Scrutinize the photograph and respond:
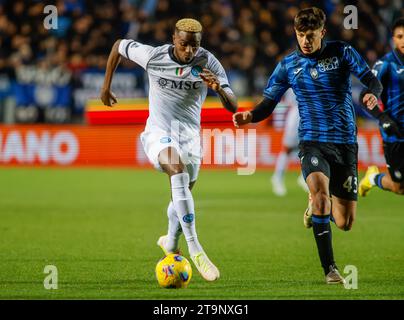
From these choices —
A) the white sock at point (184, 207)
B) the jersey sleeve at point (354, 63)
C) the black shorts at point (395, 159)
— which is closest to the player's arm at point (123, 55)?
the white sock at point (184, 207)

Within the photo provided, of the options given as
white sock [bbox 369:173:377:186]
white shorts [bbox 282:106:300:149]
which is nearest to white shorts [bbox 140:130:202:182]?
white sock [bbox 369:173:377:186]

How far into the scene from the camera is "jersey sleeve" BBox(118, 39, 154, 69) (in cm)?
865

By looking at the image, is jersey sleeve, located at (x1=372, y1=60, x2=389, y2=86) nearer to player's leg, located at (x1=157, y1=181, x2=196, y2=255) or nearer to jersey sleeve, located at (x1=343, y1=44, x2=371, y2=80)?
jersey sleeve, located at (x1=343, y1=44, x2=371, y2=80)

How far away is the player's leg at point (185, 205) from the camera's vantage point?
7.92 m

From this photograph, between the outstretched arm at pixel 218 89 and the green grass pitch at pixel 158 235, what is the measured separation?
1474 mm

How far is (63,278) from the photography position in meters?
8.05

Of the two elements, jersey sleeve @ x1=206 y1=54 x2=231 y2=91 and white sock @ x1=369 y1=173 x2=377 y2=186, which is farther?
white sock @ x1=369 y1=173 x2=377 y2=186

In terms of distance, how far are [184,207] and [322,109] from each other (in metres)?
1.43

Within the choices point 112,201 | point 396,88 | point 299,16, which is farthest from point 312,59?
point 112,201

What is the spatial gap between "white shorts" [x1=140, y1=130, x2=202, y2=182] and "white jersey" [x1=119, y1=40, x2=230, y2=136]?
2.9 inches

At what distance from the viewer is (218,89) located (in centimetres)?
788
